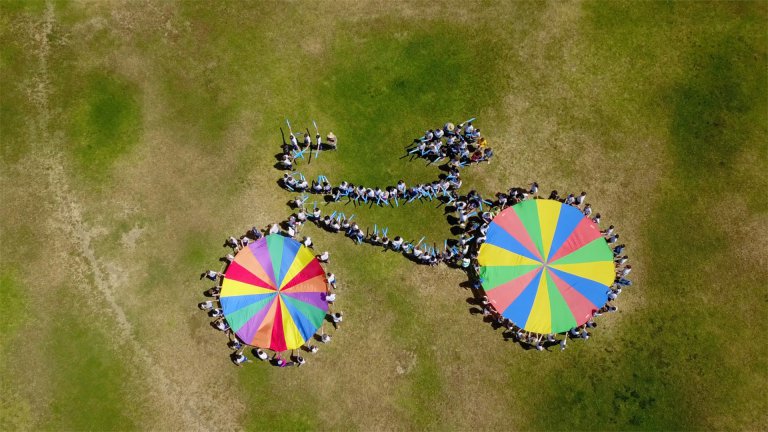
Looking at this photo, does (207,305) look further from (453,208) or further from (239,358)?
(453,208)

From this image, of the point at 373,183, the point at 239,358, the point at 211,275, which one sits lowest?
the point at 239,358

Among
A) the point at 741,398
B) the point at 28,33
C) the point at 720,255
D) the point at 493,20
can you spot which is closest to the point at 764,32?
the point at 720,255

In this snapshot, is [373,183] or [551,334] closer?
→ [551,334]

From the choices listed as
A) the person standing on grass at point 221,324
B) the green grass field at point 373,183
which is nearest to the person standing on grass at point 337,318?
the green grass field at point 373,183

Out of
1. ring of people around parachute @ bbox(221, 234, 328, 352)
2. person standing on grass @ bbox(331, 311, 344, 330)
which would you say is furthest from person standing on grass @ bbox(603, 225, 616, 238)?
ring of people around parachute @ bbox(221, 234, 328, 352)

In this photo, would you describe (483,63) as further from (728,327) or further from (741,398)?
(741,398)

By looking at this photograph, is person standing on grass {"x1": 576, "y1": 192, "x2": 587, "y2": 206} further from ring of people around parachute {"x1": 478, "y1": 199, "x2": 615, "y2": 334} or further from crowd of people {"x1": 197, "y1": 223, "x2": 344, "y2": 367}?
crowd of people {"x1": 197, "y1": 223, "x2": 344, "y2": 367}

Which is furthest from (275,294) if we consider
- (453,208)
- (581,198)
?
(581,198)

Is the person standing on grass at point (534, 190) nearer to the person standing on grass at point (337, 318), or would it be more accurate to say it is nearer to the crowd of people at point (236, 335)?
the crowd of people at point (236, 335)
